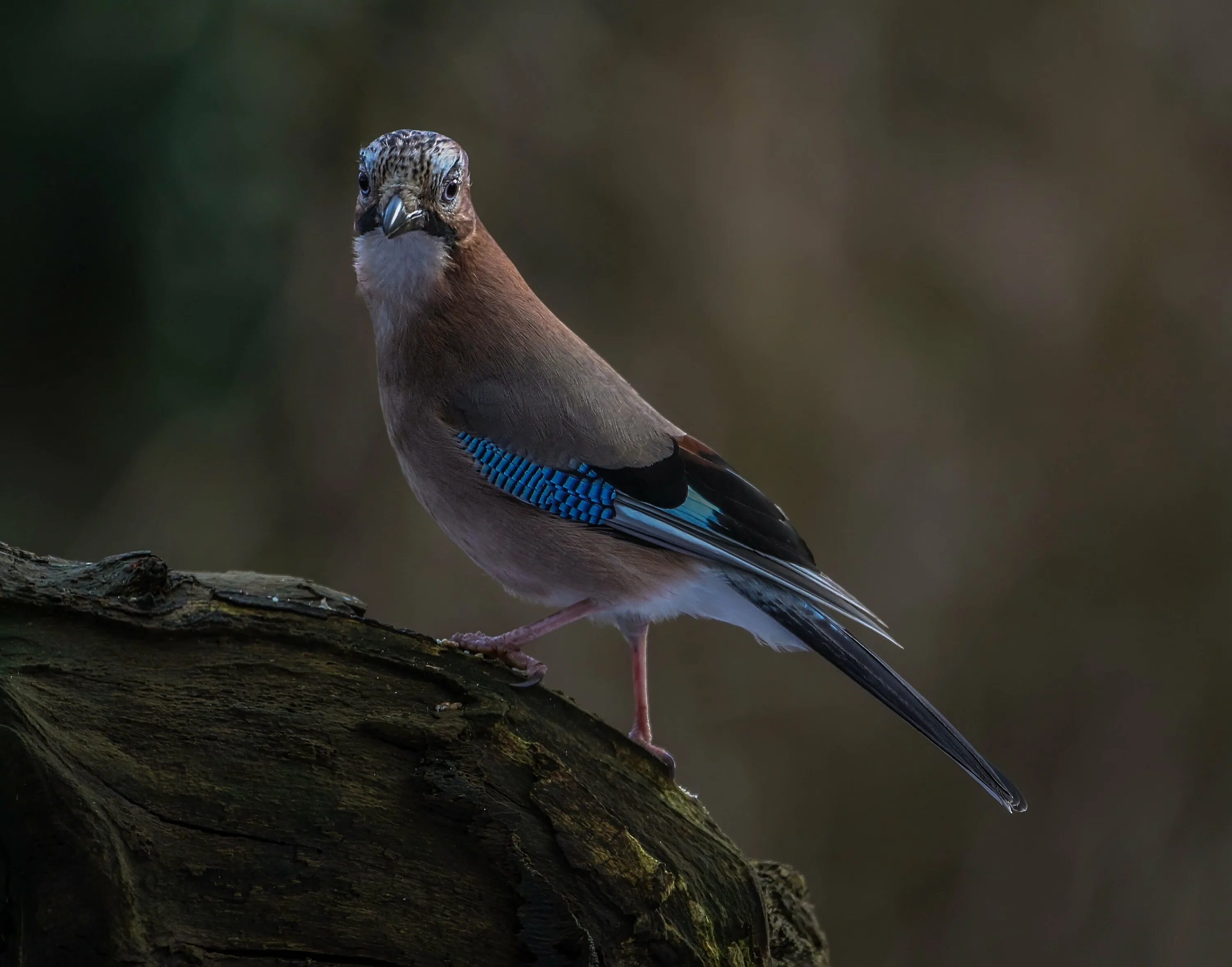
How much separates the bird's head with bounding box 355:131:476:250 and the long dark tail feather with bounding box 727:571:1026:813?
1382mm

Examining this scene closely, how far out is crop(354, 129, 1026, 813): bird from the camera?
356 cm

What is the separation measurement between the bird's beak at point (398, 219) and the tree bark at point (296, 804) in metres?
1.02

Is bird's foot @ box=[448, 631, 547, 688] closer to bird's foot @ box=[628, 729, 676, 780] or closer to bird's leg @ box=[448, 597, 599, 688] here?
bird's leg @ box=[448, 597, 599, 688]

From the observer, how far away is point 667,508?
366 centimetres

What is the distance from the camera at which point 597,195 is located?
6387 millimetres

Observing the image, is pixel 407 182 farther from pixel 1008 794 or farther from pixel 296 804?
pixel 1008 794

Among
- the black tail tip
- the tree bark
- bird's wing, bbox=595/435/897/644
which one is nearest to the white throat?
bird's wing, bbox=595/435/897/644

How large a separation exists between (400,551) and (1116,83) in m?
4.73

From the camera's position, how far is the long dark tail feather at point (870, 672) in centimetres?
352

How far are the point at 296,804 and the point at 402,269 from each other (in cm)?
167

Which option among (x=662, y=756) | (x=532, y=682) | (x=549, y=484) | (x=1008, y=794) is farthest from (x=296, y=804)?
(x=1008, y=794)

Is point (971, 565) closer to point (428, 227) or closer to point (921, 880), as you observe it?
point (921, 880)

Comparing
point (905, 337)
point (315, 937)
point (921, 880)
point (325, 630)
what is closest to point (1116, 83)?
point (905, 337)

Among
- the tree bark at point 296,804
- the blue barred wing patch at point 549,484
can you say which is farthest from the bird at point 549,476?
the tree bark at point 296,804
